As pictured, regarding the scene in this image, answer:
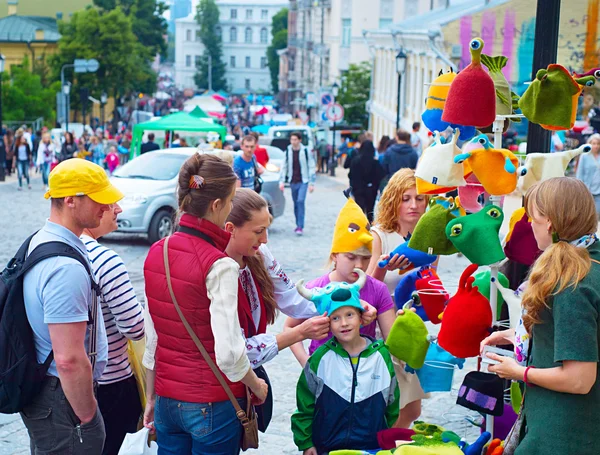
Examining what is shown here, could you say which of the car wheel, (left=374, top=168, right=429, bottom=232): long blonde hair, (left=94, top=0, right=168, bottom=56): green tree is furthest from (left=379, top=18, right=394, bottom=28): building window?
(left=374, top=168, right=429, bottom=232): long blonde hair

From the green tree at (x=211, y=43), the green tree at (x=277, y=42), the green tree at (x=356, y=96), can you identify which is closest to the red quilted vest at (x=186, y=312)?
the green tree at (x=356, y=96)

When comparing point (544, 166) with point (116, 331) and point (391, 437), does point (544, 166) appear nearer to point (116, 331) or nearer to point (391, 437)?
point (391, 437)

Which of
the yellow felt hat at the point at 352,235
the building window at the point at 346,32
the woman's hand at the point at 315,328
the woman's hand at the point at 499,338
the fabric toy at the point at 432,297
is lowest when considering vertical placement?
the fabric toy at the point at 432,297

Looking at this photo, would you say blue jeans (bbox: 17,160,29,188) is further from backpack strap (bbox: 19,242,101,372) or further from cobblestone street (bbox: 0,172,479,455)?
backpack strap (bbox: 19,242,101,372)

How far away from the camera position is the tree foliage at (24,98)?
1593 inches

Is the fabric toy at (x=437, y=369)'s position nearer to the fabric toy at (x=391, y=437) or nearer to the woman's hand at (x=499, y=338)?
the fabric toy at (x=391, y=437)

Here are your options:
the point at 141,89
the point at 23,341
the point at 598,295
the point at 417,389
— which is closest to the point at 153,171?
the point at 417,389

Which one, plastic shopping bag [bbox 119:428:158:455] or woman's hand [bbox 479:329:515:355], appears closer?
woman's hand [bbox 479:329:515:355]

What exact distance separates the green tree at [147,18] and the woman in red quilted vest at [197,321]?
6079 cm

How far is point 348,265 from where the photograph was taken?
195 inches

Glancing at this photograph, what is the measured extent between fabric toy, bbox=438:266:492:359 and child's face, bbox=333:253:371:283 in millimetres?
805

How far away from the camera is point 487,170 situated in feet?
13.4

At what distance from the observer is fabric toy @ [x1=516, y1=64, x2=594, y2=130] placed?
13.1ft

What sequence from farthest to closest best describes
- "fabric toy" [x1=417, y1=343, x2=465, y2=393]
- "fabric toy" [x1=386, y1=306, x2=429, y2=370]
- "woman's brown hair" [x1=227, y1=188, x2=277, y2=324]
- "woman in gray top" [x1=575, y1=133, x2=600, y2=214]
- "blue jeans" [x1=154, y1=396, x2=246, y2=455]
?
"woman in gray top" [x1=575, y1=133, x2=600, y2=214] < "fabric toy" [x1=417, y1=343, x2=465, y2=393] < "fabric toy" [x1=386, y1=306, x2=429, y2=370] < "woman's brown hair" [x1=227, y1=188, x2=277, y2=324] < "blue jeans" [x1=154, y1=396, x2=246, y2=455]
